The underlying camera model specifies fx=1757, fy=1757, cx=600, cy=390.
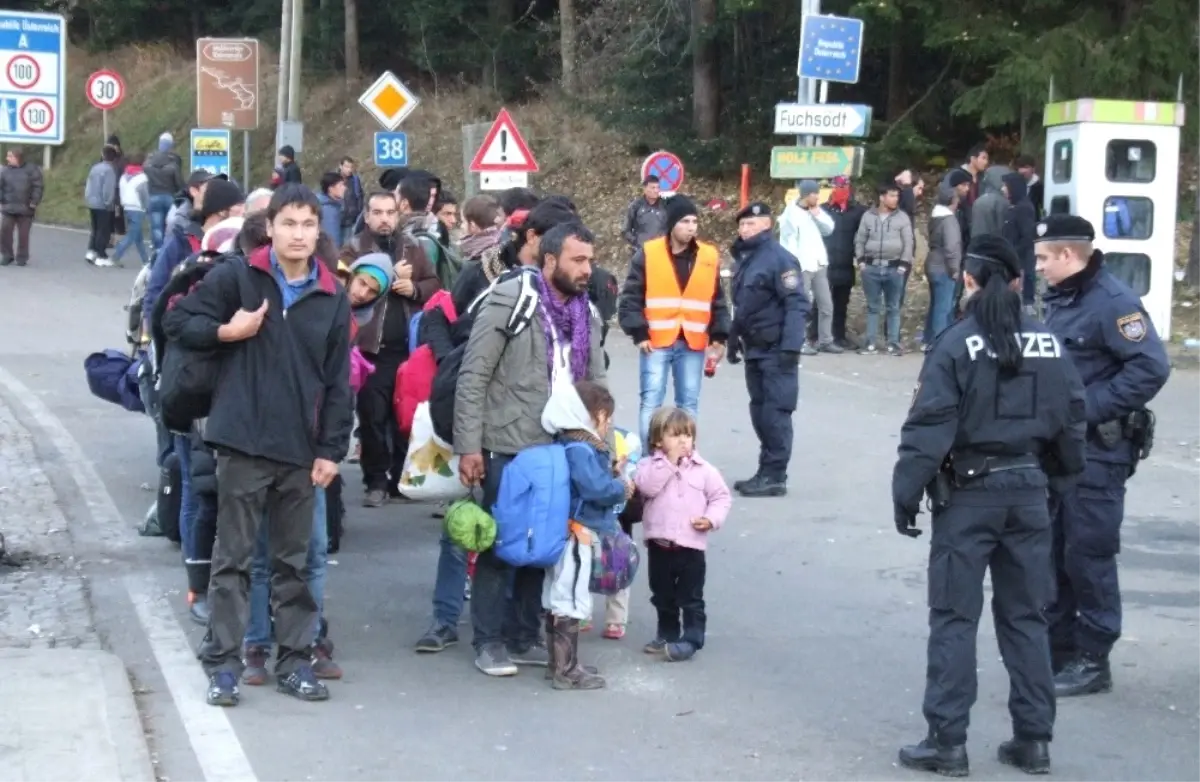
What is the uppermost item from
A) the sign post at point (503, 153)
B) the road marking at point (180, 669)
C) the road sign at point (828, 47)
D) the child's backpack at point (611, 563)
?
the road sign at point (828, 47)

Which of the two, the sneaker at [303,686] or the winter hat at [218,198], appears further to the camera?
the winter hat at [218,198]

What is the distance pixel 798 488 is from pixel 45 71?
17.8 ft

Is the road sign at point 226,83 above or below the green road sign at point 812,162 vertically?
above

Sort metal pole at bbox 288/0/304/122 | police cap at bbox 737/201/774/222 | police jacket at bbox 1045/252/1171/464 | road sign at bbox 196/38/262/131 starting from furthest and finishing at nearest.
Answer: road sign at bbox 196/38/262/131
metal pole at bbox 288/0/304/122
police cap at bbox 737/201/774/222
police jacket at bbox 1045/252/1171/464

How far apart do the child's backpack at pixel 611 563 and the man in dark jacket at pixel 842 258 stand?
1231 centimetres

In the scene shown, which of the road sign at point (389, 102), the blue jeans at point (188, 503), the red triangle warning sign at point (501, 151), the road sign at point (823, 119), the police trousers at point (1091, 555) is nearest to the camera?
the police trousers at point (1091, 555)

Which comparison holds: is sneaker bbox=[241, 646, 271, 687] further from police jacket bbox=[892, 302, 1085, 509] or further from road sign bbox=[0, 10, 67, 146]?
road sign bbox=[0, 10, 67, 146]

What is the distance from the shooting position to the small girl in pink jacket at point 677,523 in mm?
7590

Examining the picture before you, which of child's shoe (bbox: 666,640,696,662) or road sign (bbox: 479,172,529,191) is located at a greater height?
road sign (bbox: 479,172,529,191)

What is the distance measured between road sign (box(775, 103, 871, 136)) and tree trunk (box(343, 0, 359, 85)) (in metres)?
25.0

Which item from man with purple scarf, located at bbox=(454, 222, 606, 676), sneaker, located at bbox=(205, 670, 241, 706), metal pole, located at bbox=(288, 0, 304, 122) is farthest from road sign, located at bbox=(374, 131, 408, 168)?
sneaker, located at bbox=(205, 670, 241, 706)

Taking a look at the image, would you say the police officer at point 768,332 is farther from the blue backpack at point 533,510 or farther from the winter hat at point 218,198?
the blue backpack at point 533,510

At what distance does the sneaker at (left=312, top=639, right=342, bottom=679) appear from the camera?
7184 millimetres

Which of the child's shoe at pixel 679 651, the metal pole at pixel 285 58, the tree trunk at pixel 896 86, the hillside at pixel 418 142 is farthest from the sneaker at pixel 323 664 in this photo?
the metal pole at pixel 285 58
